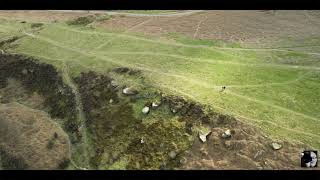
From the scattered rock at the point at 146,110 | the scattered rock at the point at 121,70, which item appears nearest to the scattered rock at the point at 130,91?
the scattered rock at the point at 146,110

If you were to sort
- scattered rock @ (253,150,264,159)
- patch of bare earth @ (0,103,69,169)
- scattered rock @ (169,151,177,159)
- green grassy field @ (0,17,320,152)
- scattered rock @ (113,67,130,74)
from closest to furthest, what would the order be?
scattered rock @ (253,150,264,159), scattered rock @ (169,151,177,159), patch of bare earth @ (0,103,69,169), green grassy field @ (0,17,320,152), scattered rock @ (113,67,130,74)

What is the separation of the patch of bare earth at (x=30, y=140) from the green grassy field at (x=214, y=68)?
780 cm

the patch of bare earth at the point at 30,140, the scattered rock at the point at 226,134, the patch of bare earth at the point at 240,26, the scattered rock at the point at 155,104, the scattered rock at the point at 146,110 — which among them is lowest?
the patch of bare earth at the point at 30,140

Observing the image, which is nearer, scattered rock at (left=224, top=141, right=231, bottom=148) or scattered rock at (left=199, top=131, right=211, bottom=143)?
scattered rock at (left=224, top=141, right=231, bottom=148)

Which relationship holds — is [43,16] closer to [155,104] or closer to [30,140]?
[30,140]

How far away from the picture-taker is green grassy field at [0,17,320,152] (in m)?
37.7

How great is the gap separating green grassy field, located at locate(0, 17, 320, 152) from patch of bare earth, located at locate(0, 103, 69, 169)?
7796mm

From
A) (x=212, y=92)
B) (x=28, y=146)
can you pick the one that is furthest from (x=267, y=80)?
(x=28, y=146)

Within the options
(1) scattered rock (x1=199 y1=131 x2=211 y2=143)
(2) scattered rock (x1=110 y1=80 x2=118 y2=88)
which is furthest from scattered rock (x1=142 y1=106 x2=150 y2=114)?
(1) scattered rock (x1=199 y1=131 x2=211 y2=143)

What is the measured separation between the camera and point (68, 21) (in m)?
59.5

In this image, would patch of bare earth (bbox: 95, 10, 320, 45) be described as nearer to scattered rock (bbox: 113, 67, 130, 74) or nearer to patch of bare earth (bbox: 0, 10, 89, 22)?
patch of bare earth (bbox: 0, 10, 89, 22)

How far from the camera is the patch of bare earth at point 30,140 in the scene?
120 feet

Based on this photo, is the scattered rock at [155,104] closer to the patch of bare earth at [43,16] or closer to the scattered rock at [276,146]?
the scattered rock at [276,146]

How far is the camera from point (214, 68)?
45375 mm
